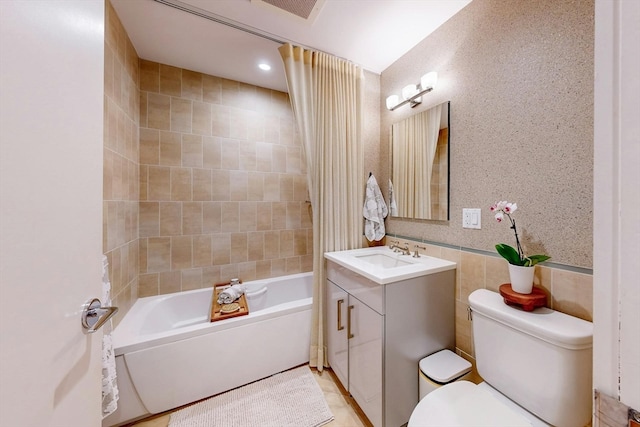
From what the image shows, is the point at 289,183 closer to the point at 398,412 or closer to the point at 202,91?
the point at 202,91

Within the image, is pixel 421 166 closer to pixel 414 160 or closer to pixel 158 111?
pixel 414 160

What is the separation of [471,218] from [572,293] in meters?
0.51

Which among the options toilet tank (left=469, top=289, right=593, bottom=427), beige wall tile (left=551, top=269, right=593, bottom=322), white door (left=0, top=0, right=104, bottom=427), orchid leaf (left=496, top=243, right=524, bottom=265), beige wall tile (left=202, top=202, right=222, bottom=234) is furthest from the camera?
beige wall tile (left=202, top=202, right=222, bottom=234)

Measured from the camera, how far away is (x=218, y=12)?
4.66 feet

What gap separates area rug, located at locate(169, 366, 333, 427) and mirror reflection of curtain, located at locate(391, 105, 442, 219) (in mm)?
1451

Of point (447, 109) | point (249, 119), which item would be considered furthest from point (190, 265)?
point (447, 109)

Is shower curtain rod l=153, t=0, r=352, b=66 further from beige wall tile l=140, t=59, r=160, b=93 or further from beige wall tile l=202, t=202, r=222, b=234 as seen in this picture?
beige wall tile l=202, t=202, r=222, b=234

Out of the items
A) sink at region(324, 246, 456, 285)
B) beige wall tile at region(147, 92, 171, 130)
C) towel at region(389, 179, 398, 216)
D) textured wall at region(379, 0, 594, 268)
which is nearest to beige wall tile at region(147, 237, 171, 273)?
beige wall tile at region(147, 92, 171, 130)

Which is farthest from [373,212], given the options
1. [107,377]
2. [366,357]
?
[107,377]

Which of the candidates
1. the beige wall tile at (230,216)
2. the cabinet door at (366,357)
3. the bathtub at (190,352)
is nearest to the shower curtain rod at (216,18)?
the beige wall tile at (230,216)

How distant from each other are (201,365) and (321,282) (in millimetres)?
950

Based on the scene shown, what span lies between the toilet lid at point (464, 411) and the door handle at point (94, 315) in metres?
1.10

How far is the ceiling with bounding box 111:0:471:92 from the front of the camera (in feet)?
4.48

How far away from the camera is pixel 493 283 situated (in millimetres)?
1197
